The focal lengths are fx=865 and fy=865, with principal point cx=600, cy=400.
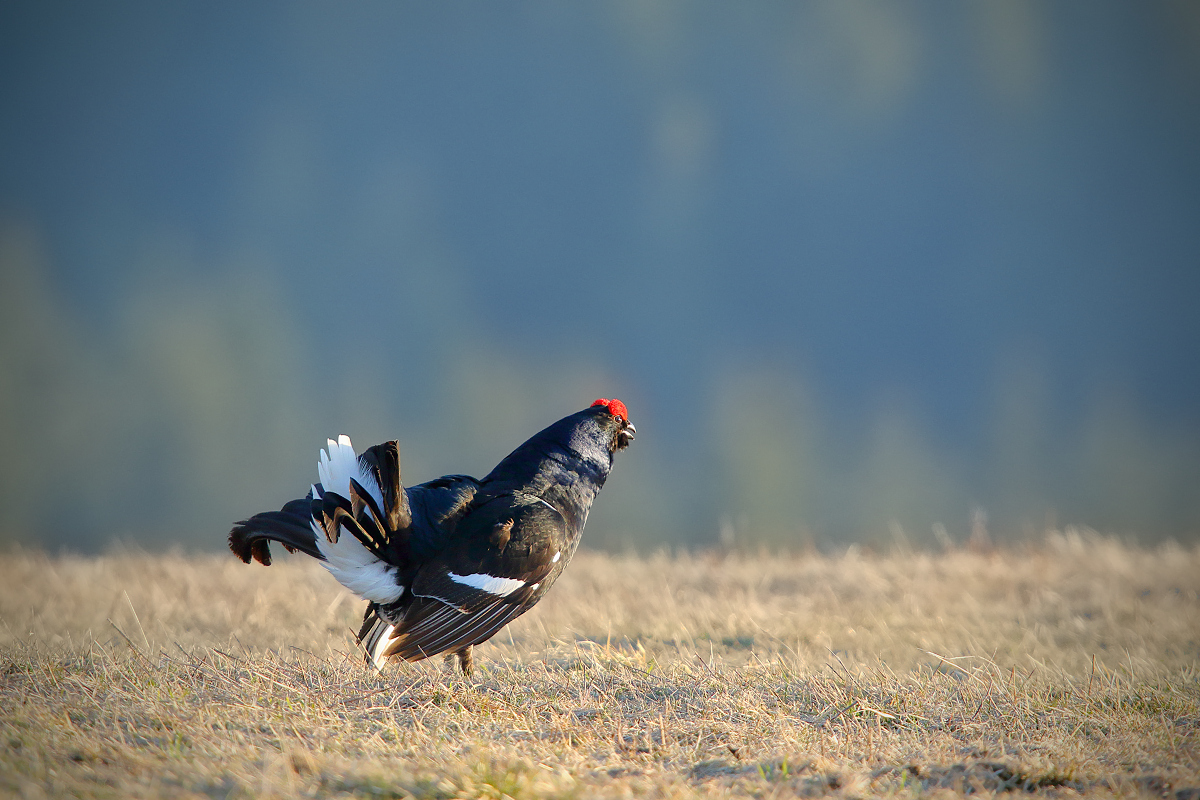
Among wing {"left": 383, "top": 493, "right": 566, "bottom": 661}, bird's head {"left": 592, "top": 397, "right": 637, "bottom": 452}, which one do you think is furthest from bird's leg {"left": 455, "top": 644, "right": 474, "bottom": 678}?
bird's head {"left": 592, "top": 397, "right": 637, "bottom": 452}

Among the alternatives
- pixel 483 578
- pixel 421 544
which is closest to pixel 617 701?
pixel 483 578

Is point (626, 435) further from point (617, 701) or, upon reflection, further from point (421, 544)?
point (617, 701)

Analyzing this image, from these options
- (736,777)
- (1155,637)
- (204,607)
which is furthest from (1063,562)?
(204,607)

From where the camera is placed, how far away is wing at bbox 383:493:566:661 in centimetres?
371

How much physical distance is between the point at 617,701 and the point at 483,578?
80cm

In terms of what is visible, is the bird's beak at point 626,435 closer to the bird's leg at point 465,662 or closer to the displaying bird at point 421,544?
the displaying bird at point 421,544

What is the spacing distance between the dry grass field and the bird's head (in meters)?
1.14

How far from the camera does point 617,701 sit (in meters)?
3.58

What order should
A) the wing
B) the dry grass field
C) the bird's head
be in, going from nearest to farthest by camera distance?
the dry grass field, the wing, the bird's head

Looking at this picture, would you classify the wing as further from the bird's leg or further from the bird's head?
the bird's head

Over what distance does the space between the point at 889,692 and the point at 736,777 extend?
130 cm

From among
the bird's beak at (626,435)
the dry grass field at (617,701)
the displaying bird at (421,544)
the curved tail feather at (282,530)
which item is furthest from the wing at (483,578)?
the bird's beak at (626,435)

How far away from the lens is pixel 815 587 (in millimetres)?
7168

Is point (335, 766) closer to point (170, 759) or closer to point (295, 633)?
point (170, 759)
